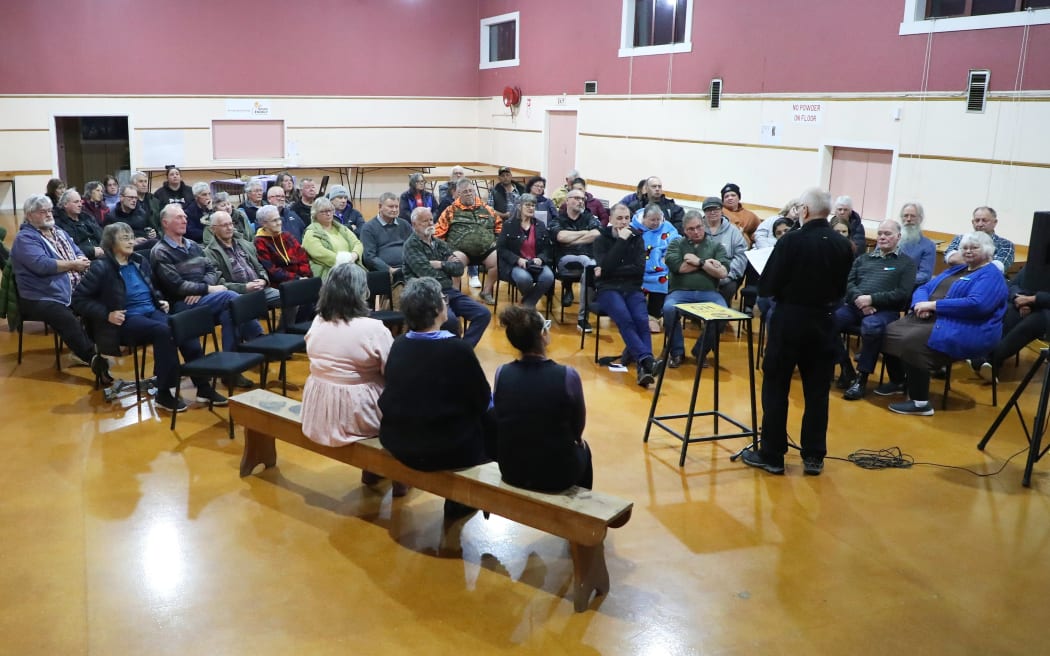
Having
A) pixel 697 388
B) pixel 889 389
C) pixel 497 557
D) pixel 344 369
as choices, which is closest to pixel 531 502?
pixel 497 557

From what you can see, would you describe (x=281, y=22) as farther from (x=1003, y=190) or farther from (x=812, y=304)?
(x=812, y=304)

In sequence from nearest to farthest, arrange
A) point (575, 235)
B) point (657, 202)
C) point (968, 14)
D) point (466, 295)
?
1. point (466, 295)
2. point (575, 235)
3. point (968, 14)
4. point (657, 202)

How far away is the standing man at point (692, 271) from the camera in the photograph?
20.7 ft

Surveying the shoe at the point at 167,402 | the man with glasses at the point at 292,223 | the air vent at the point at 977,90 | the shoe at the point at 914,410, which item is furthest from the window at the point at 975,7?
the shoe at the point at 167,402

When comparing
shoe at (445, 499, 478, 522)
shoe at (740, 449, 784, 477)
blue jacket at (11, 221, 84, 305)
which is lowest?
shoe at (445, 499, 478, 522)

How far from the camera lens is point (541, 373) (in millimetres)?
3168

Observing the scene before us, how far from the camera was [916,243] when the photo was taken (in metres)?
6.53

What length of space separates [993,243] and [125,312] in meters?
5.82

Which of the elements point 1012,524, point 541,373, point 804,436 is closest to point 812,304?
point 804,436

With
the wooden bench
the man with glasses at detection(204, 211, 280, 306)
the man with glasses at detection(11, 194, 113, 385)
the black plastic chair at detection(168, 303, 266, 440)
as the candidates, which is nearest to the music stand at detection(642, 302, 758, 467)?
the wooden bench

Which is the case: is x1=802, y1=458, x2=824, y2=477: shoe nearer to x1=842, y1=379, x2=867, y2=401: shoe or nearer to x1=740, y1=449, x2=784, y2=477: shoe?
x1=740, y1=449, x2=784, y2=477: shoe

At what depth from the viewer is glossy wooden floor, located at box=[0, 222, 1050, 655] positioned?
3.01 metres

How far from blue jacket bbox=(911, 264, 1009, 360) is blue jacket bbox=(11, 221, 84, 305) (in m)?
5.68

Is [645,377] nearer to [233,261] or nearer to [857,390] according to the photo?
[857,390]
